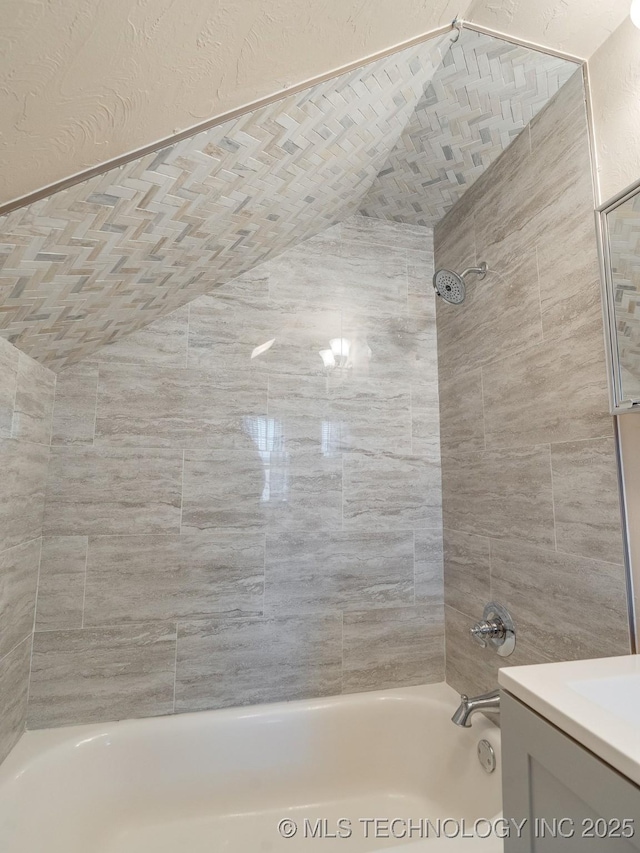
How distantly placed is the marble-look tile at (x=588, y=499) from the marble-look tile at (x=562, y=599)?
0.14 ft

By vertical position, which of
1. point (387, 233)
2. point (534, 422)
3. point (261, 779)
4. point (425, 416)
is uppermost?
point (387, 233)

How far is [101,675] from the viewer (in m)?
1.65

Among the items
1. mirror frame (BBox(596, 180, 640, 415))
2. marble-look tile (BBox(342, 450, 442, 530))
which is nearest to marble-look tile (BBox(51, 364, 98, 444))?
marble-look tile (BBox(342, 450, 442, 530))

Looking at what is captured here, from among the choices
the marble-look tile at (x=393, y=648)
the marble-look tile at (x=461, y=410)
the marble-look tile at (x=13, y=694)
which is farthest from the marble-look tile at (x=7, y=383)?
the marble-look tile at (x=461, y=410)

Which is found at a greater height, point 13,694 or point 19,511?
point 19,511

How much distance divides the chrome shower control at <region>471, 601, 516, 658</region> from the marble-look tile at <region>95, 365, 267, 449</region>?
113 centimetres

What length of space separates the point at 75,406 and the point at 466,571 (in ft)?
5.57

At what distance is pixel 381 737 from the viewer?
1771 millimetres

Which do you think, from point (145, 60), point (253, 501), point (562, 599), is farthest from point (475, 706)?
point (145, 60)

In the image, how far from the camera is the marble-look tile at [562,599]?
1.14 m

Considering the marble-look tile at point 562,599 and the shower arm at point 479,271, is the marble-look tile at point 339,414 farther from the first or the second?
the marble-look tile at point 562,599

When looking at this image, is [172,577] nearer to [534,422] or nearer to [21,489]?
[21,489]

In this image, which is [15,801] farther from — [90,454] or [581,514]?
[581,514]

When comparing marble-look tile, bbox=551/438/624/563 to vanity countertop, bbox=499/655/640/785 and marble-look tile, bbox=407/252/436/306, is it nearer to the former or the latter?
vanity countertop, bbox=499/655/640/785
